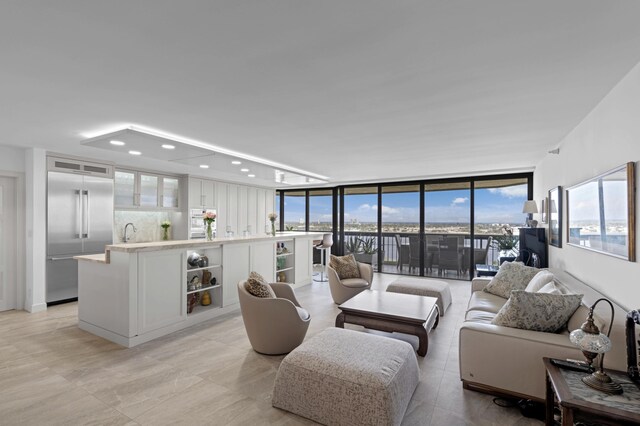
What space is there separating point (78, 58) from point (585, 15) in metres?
2.87

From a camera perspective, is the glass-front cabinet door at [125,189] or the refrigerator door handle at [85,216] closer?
the refrigerator door handle at [85,216]

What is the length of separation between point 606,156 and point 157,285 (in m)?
4.58

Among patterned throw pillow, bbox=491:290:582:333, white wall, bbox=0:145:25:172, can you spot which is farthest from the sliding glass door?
white wall, bbox=0:145:25:172

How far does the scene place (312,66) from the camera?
6.78ft

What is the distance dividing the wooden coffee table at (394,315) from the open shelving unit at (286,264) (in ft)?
8.25

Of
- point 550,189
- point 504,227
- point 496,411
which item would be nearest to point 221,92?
point 496,411

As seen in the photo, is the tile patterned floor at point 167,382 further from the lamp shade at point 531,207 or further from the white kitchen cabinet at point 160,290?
the lamp shade at point 531,207

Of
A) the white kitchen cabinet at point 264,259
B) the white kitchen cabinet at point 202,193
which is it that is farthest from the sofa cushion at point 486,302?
the white kitchen cabinet at point 202,193

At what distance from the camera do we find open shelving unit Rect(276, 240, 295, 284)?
6.08 meters

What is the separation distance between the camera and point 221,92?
97.3 inches

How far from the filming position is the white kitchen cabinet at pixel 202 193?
6.81 meters

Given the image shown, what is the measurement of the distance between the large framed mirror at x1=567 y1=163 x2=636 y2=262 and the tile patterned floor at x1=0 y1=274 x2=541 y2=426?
1.44m

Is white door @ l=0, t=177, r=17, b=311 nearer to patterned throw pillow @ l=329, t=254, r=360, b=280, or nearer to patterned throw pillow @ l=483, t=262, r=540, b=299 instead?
patterned throw pillow @ l=329, t=254, r=360, b=280

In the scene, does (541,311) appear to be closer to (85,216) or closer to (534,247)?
(534,247)
